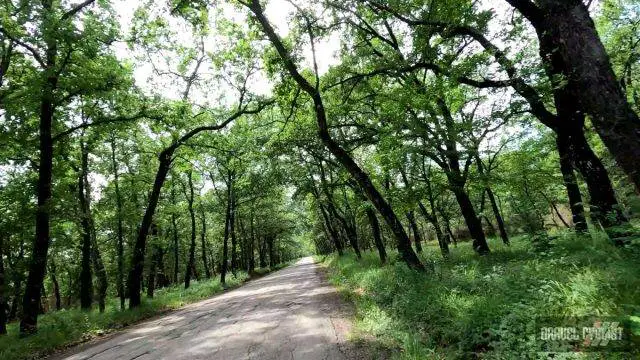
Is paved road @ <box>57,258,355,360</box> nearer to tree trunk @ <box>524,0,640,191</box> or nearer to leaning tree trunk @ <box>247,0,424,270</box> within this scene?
leaning tree trunk @ <box>247,0,424,270</box>

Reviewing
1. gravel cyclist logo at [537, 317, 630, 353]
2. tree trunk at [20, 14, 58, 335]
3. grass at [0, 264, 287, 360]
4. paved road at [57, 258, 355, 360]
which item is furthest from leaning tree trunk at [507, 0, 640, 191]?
grass at [0, 264, 287, 360]

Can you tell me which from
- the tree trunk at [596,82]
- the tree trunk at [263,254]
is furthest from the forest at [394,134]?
the tree trunk at [263,254]

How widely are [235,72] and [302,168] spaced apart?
11.1m

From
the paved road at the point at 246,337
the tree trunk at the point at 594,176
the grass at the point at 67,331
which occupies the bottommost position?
the paved road at the point at 246,337

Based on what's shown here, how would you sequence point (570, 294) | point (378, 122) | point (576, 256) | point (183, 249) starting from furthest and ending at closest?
point (183, 249) → point (378, 122) → point (576, 256) → point (570, 294)

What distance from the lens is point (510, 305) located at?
520 cm

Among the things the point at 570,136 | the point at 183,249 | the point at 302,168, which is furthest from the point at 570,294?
the point at 183,249

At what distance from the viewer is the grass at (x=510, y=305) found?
Result: 424cm

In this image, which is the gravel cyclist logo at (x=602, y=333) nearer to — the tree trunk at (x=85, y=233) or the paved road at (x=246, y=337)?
the paved road at (x=246, y=337)

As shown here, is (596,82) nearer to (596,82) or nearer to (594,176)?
(596,82)

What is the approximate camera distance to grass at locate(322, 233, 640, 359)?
4.24m

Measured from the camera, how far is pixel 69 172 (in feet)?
60.2

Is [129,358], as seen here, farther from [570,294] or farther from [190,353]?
[570,294]

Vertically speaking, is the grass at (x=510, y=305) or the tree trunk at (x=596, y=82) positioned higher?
the tree trunk at (x=596, y=82)
